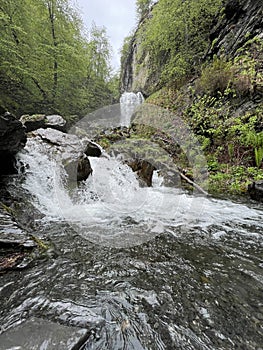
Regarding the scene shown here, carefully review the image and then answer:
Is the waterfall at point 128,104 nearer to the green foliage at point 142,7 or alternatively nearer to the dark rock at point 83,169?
the green foliage at point 142,7

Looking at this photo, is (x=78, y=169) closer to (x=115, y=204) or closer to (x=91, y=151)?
(x=115, y=204)

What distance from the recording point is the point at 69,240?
2.20 meters

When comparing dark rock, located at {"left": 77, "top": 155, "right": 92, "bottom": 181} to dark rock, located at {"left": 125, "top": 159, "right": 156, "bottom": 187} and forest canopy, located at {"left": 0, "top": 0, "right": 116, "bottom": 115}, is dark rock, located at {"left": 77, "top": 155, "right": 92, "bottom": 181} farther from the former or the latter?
forest canopy, located at {"left": 0, "top": 0, "right": 116, "bottom": 115}

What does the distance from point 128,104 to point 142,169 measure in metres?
12.5

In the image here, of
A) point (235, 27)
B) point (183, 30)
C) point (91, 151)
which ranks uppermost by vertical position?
point (183, 30)

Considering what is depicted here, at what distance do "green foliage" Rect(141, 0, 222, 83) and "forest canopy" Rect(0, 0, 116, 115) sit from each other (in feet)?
16.5

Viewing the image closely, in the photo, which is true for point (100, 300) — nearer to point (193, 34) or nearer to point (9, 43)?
point (9, 43)

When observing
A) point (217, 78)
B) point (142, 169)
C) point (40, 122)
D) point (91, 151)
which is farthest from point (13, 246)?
point (217, 78)

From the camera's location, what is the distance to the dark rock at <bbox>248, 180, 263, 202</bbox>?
4.16m

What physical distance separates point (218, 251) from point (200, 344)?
1.17 metres

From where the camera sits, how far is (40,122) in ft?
22.0

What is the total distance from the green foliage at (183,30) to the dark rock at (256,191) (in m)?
8.02

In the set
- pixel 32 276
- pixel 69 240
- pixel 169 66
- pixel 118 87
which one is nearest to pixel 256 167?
pixel 69 240

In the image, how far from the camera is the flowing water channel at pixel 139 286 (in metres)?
1.05
